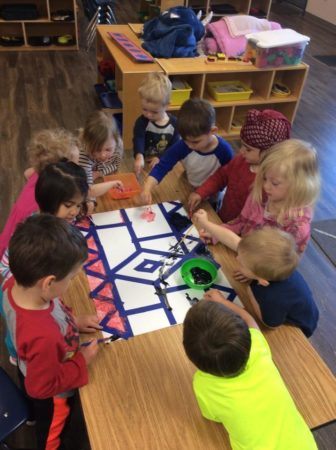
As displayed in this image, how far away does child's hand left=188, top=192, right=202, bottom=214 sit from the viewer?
1.65 m

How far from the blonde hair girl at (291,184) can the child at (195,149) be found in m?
0.34

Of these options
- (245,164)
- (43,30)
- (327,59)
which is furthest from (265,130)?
(327,59)

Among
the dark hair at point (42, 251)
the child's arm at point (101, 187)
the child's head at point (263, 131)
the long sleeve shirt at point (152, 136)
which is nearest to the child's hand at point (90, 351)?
the dark hair at point (42, 251)

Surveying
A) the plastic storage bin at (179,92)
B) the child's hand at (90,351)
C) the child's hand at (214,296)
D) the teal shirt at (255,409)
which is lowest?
the plastic storage bin at (179,92)

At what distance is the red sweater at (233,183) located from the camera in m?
1.68

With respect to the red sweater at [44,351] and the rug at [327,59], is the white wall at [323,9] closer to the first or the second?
the rug at [327,59]

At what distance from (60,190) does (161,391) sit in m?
0.70

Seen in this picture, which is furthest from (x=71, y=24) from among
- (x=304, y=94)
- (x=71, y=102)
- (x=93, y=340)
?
(x=93, y=340)

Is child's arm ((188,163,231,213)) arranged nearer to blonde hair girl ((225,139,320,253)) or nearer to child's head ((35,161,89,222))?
blonde hair girl ((225,139,320,253))

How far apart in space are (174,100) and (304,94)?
2.37 meters

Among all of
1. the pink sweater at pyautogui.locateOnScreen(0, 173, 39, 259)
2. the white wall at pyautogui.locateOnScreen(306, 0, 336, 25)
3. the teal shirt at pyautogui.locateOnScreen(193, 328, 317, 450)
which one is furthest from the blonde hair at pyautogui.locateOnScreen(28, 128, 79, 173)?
the white wall at pyautogui.locateOnScreen(306, 0, 336, 25)

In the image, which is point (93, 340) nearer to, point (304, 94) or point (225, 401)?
point (225, 401)

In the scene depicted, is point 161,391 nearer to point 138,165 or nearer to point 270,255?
point 270,255

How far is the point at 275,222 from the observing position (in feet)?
4.80
